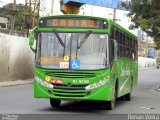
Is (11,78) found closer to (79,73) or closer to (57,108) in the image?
(57,108)

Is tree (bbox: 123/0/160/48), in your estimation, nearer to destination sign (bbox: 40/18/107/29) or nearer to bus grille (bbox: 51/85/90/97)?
destination sign (bbox: 40/18/107/29)

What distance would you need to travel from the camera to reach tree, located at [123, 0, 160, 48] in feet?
101

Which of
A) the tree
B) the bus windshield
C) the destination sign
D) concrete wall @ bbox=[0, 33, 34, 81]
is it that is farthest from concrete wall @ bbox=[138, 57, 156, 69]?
the bus windshield

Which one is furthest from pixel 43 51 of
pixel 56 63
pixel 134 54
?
pixel 134 54

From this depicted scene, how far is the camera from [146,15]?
33281mm

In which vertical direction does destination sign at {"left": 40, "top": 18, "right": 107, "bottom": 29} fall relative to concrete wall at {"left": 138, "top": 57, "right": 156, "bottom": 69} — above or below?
above

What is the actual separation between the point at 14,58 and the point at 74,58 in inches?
687

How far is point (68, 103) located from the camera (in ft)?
59.6

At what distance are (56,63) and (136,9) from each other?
800 inches

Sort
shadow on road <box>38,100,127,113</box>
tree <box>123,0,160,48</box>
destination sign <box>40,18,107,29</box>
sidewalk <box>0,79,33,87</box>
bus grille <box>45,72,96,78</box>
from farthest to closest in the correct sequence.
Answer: tree <box>123,0,160,48</box> → sidewalk <box>0,79,33,87</box> → shadow on road <box>38,100,127,113</box> → destination sign <box>40,18,107,29</box> → bus grille <box>45,72,96,78</box>

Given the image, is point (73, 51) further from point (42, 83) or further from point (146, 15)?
point (146, 15)

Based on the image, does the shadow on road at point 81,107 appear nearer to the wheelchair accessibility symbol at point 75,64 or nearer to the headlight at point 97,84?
the headlight at point 97,84

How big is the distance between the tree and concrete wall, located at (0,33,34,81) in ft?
24.9

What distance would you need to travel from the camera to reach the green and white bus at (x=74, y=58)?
14.3 m
